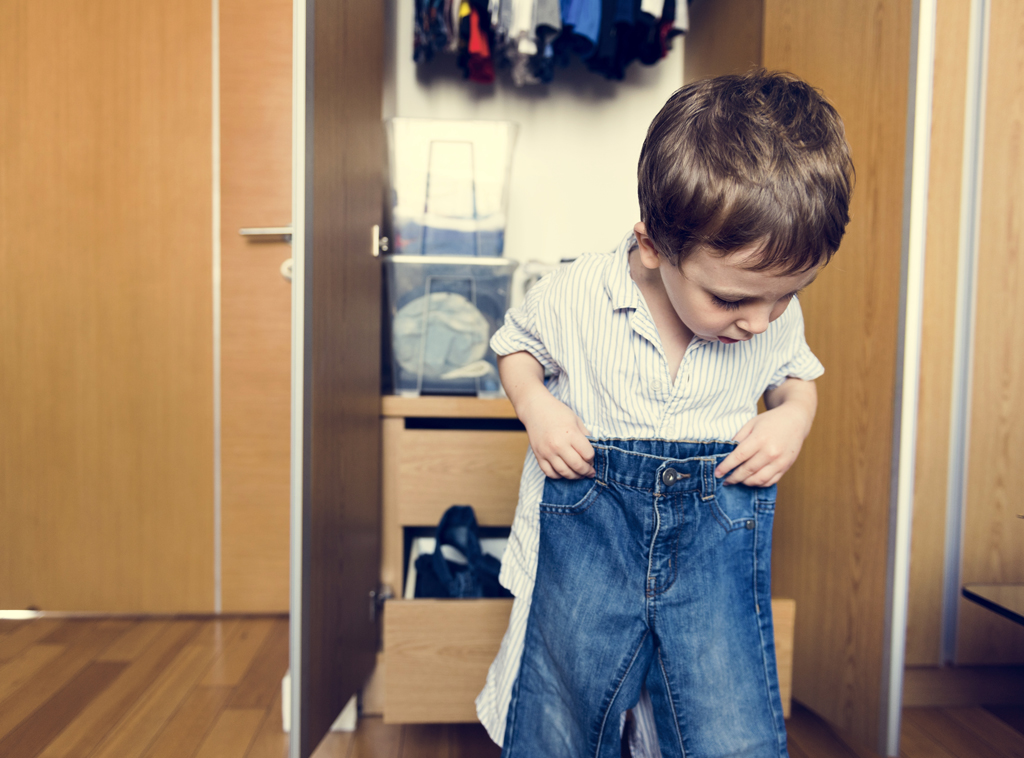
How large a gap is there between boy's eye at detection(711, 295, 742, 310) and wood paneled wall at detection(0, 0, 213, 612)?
1.39 m

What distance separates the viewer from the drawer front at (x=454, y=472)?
1.19 m

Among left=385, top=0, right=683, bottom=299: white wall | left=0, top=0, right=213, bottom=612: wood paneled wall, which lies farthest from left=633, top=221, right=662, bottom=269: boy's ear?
left=0, top=0, right=213, bottom=612: wood paneled wall

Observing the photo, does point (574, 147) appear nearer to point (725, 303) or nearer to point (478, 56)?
point (478, 56)

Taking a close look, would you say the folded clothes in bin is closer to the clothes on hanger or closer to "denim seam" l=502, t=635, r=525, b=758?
"denim seam" l=502, t=635, r=525, b=758

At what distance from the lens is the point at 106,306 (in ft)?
5.38

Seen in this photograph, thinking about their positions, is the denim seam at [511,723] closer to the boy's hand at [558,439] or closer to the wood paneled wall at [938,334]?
the boy's hand at [558,439]

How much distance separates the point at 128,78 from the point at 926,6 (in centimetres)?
160

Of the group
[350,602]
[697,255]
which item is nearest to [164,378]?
A: [350,602]

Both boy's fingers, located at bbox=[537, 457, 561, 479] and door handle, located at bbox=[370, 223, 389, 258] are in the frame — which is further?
door handle, located at bbox=[370, 223, 389, 258]

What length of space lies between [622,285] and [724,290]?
0.13m

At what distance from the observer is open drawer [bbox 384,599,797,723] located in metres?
1.00

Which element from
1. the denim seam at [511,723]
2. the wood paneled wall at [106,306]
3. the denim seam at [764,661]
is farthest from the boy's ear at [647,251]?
the wood paneled wall at [106,306]

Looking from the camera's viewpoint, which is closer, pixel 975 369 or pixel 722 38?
pixel 975 369

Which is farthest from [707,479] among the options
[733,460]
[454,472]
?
[454,472]
